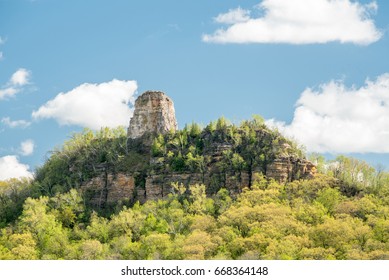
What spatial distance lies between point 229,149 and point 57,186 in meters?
26.8

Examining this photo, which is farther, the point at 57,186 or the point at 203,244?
the point at 57,186

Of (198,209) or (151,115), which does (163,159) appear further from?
(198,209)

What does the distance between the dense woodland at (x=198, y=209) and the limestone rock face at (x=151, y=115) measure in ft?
9.13

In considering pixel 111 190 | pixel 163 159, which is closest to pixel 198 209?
pixel 163 159

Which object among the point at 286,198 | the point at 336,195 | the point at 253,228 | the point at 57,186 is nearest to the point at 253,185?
the point at 286,198

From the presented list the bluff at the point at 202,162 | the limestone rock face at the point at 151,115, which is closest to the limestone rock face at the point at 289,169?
the bluff at the point at 202,162

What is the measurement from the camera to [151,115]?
116 m

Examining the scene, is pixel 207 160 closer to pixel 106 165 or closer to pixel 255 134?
pixel 255 134

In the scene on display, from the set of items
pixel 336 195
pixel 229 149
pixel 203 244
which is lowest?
pixel 203 244

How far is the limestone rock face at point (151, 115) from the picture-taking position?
115 metres

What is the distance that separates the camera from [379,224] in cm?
8000

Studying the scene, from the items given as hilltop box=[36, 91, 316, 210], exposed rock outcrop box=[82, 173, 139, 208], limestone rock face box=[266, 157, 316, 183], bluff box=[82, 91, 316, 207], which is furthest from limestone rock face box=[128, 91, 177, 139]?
limestone rock face box=[266, 157, 316, 183]

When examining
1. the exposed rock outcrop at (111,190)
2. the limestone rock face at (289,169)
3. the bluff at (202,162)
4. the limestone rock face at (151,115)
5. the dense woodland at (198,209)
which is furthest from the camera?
the limestone rock face at (151,115)

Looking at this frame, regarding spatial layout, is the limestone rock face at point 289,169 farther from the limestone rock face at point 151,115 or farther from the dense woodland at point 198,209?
the limestone rock face at point 151,115
